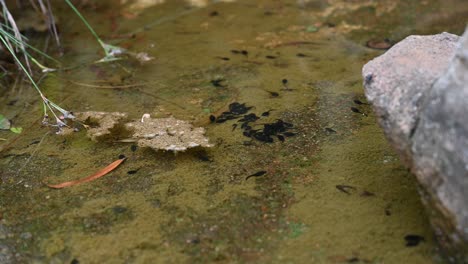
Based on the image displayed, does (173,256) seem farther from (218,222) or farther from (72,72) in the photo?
(72,72)

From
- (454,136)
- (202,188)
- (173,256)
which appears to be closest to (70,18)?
(202,188)

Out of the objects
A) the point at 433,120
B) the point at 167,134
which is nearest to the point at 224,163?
the point at 167,134

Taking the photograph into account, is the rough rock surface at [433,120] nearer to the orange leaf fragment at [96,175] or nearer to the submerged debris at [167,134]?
the submerged debris at [167,134]

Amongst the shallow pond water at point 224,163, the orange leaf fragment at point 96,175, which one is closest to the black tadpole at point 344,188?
the shallow pond water at point 224,163

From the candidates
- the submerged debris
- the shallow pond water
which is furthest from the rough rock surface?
the submerged debris

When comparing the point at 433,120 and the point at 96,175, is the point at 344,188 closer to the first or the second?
the point at 433,120

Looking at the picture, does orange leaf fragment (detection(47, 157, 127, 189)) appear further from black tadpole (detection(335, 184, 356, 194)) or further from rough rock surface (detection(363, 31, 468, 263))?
rough rock surface (detection(363, 31, 468, 263))
